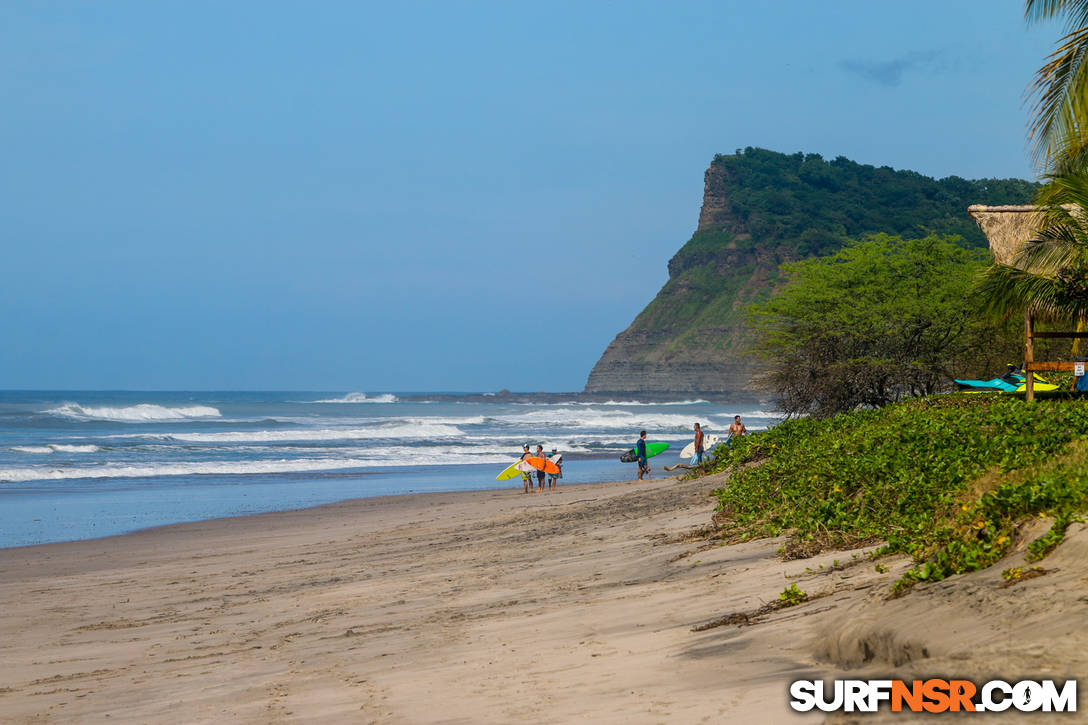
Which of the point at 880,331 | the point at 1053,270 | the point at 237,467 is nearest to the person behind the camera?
the point at 1053,270

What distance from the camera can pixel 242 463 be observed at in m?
31.2

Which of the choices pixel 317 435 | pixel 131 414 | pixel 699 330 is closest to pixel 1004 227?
pixel 317 435

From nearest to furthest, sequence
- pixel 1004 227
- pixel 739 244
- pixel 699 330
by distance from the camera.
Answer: pixel 1004 227 < pixel 739 244 < pixel 699 330

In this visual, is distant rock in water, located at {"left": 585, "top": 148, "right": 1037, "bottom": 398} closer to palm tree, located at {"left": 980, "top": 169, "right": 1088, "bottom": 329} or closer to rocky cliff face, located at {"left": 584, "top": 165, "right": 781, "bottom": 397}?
rocky cliff face, located at {"left": 584, "top": 165, "right": 781, "bottom": 397}

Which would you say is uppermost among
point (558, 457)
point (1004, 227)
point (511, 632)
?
point (1004, 227)

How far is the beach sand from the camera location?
3986 mm

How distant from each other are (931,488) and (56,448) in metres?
35.5

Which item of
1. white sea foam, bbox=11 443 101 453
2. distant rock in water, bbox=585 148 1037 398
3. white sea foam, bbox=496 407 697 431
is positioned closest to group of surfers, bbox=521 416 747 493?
white sea foam, bbox=11 443 101 453

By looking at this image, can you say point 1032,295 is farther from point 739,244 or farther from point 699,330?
point 699,330

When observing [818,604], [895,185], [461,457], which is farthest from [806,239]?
[818,604]

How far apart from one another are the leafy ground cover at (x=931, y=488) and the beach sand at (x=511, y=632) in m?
0.32

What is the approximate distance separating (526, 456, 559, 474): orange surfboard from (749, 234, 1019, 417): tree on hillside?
5379 millimetres

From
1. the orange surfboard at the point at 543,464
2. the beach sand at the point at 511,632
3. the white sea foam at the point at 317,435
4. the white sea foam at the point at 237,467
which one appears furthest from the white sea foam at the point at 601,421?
the beach sand at the point at 511,632

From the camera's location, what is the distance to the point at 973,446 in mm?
8312
